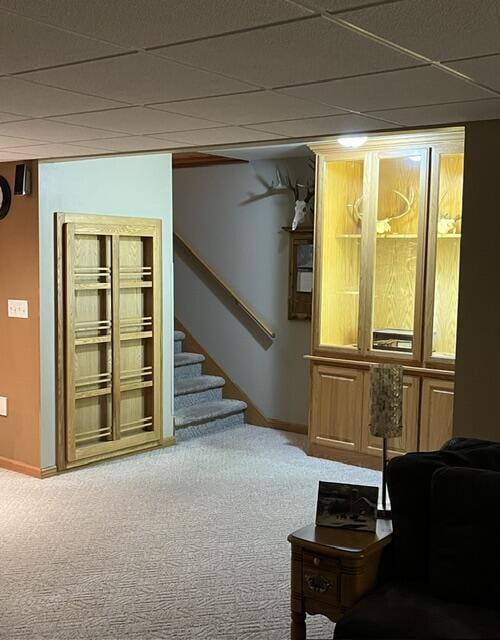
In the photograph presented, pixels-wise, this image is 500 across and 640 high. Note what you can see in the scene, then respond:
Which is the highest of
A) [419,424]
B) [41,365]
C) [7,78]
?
[7,78]

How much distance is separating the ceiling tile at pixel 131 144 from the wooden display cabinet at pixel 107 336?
94 centimetres

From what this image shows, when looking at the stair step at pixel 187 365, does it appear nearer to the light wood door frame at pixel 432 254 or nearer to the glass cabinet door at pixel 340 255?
the glass cabinet door at pixel 340 255

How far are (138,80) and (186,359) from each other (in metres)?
4.54

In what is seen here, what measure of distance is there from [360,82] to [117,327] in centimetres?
338

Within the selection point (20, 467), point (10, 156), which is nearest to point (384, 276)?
point (10, 156)

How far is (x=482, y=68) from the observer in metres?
2.49

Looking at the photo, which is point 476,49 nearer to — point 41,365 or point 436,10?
point 436,10

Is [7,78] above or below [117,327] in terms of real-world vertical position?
above

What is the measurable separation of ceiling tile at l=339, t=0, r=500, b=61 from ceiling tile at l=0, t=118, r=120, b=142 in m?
2.02

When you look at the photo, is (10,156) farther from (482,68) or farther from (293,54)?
(482,68)

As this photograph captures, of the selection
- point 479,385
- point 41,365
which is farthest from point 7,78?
point 41,365

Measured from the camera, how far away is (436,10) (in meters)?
1.92

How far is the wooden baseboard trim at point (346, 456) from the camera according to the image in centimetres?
559

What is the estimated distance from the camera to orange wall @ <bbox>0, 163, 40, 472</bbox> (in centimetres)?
523
